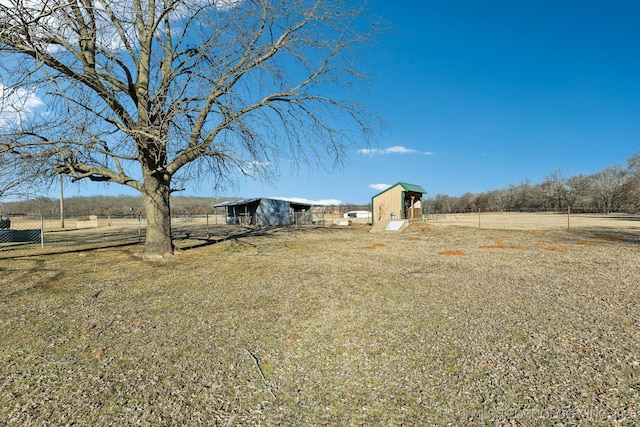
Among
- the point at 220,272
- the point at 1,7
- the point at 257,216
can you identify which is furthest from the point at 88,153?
the point at 257,216

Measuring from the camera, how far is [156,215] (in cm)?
945

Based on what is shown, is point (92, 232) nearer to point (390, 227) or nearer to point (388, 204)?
point (390, 227)

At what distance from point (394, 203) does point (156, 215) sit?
62.0 ft

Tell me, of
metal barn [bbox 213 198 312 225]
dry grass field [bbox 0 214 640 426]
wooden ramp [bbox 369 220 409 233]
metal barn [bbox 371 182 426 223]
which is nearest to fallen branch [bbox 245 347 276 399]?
dry grass field [bbox 0 214 640 426]

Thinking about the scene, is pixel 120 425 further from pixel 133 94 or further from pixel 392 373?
pixel 133 94

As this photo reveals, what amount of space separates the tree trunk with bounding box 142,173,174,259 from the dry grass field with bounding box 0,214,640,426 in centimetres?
242

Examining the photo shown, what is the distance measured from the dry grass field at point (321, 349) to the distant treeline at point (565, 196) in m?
51.2

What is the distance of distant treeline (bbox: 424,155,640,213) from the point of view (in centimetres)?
5434

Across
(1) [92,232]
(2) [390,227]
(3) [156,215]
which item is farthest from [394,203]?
(1) [92,232]

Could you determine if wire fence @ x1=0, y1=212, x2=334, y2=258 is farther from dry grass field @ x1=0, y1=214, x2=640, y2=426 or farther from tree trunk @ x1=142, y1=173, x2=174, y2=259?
dry grass field @ x1=0, y1=214, x2=640, y2=426

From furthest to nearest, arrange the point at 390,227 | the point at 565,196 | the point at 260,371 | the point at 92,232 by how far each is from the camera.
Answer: the point at 565,196, the point at 92,232, the point at 390,227, the point at 260,371

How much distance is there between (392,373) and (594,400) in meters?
1.56

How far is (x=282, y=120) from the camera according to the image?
9227 millimetres

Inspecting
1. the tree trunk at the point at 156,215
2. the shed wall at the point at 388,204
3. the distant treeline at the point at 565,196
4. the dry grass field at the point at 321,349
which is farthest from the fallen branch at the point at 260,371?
the distant treeline at the point at 565,196
